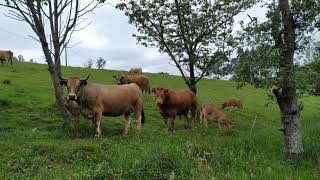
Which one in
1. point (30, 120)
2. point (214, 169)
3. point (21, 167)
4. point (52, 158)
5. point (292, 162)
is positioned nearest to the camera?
point (214, 169)

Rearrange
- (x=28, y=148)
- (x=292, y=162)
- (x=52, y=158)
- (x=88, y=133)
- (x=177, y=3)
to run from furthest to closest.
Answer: (x=177, y=3) < (x=88, y=133) < (x=28, y=148) < (x=52, y=158) < (x=292, y=162)

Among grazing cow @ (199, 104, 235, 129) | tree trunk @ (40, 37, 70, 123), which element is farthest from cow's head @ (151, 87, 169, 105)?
tree trunk @ (40, 37, 70, 123)

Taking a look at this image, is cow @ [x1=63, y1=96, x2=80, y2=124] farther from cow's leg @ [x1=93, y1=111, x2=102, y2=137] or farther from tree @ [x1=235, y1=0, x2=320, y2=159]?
tree @ [x1=235, y1=0, x2=320, y2=159]

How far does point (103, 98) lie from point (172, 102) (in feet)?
15.6

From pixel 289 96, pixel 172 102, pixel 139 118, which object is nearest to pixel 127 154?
pixel 289 96

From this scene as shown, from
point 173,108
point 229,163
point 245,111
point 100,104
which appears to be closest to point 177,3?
point 173,108

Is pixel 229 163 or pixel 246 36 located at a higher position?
pixel 246 36

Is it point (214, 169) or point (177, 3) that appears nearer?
point (214, 169)

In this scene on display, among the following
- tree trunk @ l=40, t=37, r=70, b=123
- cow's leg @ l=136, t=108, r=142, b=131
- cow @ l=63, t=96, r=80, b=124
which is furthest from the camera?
cow's leg @ l=136, t=108, r=142, b=131

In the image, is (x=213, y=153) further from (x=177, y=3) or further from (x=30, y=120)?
(x=177, y=3)

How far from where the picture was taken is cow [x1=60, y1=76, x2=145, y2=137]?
803 inches

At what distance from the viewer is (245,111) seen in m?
38.4

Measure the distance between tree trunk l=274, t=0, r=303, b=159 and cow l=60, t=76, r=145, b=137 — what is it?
334 inches

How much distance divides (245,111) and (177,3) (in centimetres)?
1368
